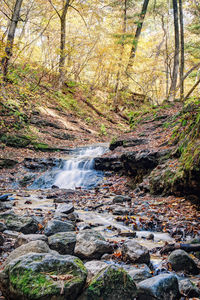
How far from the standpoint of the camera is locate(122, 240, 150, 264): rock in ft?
9.30

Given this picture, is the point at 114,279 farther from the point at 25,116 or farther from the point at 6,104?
the point at 25,116

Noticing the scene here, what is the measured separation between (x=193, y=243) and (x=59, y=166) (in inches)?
333

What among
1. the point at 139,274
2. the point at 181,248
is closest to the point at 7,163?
the point at 181,248

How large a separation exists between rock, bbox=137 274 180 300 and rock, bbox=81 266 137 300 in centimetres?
10

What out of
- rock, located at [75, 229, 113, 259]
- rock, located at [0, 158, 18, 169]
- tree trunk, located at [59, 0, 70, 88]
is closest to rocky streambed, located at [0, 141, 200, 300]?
rock, located at [75, 229, 113, 259]

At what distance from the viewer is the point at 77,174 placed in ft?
33.7

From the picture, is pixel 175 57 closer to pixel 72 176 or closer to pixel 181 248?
pixel 72 176

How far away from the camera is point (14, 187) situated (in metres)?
8.51

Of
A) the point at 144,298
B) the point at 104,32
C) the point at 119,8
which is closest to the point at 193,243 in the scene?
the point at 144,298

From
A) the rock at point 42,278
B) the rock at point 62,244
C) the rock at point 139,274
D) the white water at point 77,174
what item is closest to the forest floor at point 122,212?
the rock at point 139,274

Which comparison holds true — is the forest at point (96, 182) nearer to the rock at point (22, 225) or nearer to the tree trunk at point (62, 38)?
the rock at point (22, 225)

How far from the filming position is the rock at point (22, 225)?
3613mm

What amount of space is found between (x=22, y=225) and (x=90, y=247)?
130cm

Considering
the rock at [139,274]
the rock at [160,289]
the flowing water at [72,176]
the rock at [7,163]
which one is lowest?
the flowing water at [72,176]
